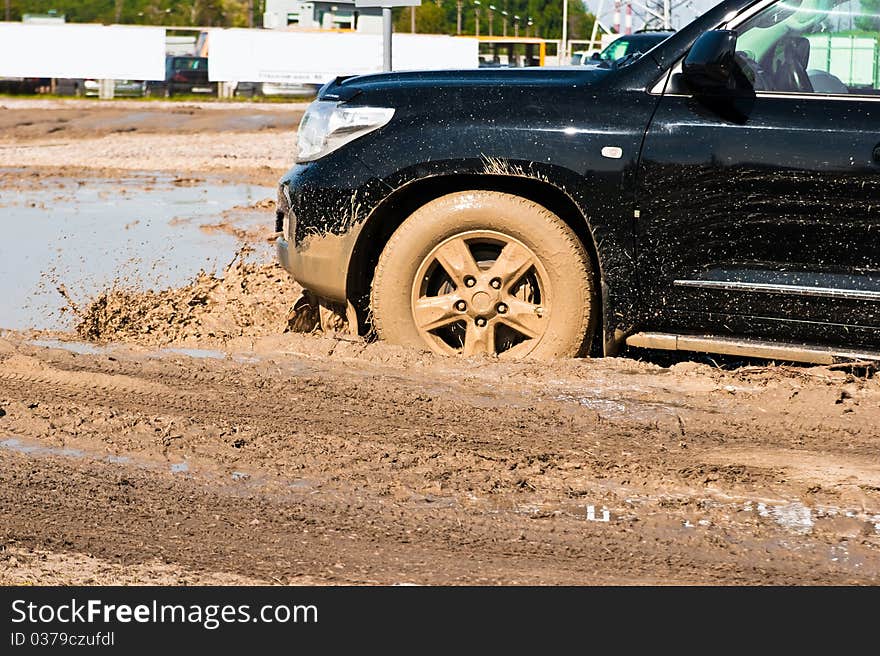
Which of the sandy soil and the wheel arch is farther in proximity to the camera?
the sandy soil

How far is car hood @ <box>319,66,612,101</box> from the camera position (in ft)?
18.0

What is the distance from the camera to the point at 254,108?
104 ft

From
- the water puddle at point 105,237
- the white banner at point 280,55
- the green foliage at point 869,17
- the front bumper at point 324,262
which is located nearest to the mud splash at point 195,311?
the water puddle at point 105,237

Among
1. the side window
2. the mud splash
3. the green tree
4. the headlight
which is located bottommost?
the mud splash

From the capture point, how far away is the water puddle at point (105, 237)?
7742 mm

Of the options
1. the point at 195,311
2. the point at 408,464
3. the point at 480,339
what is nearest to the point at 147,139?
the point at 195,311

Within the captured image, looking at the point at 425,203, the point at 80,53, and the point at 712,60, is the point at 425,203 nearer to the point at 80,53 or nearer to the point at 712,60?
the point at 712,60

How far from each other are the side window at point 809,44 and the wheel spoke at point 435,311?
156 centimetres

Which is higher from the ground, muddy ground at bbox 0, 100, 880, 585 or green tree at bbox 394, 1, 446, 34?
green tree at bbox 394, 1, 446, 34

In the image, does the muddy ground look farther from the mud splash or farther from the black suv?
the black suv

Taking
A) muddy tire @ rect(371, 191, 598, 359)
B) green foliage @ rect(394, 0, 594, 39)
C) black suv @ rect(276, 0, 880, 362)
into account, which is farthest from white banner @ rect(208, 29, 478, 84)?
green foliage @ rect(394, 0, 594, 39)

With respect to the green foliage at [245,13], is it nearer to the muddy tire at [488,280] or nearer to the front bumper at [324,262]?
the front bumper at [324,262]

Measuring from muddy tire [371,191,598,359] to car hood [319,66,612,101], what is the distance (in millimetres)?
480

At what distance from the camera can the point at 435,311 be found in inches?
223
